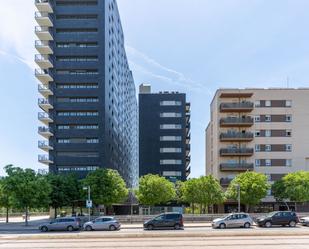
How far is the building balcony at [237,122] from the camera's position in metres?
79.4

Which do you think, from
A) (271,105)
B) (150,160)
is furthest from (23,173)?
(150,160)

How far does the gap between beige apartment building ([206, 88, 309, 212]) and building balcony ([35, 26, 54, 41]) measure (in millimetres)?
36869

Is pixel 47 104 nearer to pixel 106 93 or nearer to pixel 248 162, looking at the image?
pixel 106 93

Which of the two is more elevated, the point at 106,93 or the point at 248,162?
the point at 106,93

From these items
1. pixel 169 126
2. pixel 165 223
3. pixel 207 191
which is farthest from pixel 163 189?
pixel 169 126

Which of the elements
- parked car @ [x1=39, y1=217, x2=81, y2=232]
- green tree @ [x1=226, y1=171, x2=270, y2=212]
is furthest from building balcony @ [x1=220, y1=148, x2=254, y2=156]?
parked car @ [x1=39, y1=217, x2=81, y2=232]

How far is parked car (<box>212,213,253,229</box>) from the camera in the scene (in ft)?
145

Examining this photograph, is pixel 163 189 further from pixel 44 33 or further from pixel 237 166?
pixel 44 33

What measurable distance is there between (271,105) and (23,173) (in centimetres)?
4619

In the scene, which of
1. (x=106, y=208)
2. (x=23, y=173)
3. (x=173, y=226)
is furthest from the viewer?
(x=106, y=208)

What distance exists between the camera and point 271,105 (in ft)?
263

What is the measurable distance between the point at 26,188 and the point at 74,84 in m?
33.9

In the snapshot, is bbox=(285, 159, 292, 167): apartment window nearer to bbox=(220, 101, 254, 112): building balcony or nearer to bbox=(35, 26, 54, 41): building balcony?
bbox=(220, 101, 254, 112): building balcony

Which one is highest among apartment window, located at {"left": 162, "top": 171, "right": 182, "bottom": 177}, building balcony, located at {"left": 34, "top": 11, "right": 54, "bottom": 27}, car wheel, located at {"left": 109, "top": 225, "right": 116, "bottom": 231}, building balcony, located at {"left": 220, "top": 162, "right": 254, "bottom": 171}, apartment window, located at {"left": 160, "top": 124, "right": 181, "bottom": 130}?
building balcony, located at {"left": 34, "top": 11, "right": 54, "bottom": 27}
